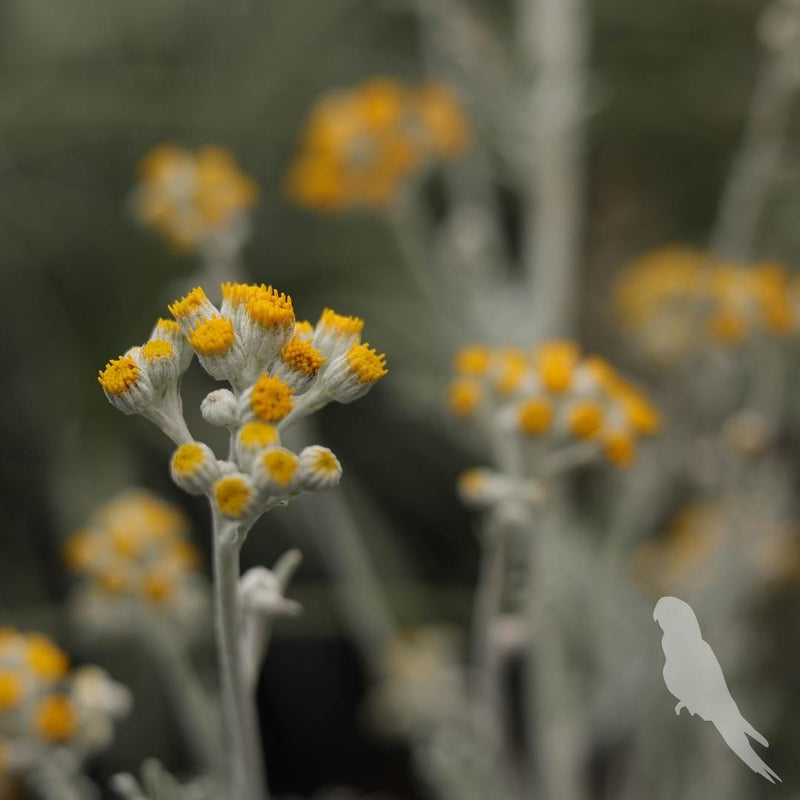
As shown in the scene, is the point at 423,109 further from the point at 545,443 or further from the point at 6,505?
the point at 6,505

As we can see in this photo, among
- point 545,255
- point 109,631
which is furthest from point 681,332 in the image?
point 109,631

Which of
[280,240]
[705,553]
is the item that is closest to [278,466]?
[705,553]

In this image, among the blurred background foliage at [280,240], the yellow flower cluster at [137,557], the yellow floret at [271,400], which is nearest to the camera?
the yellow floret at [271,400]

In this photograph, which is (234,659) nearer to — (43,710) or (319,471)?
(319,471)

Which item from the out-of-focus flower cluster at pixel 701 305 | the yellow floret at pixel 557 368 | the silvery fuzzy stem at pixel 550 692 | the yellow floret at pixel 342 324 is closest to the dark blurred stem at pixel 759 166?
the out-of-focus flower cluster at pixel 701 305

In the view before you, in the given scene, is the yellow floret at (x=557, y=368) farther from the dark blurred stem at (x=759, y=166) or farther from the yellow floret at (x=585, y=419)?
the dark blurred stem at (x=759, y=166)

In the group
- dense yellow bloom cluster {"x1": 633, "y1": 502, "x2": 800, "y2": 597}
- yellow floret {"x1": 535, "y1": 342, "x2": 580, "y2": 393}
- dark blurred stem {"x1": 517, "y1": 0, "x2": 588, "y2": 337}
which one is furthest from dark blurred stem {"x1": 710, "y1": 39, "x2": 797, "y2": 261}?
yellow floret {"x1": 535, "y1": 342, "x2": 580, "y2": 393}

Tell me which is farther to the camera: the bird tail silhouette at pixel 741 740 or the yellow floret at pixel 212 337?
the yellow floret at pixel 212 337

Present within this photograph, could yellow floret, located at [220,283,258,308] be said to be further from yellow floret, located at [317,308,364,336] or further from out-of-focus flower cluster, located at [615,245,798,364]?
out-of-focus flower cluster, located at [615,245,798,364]
